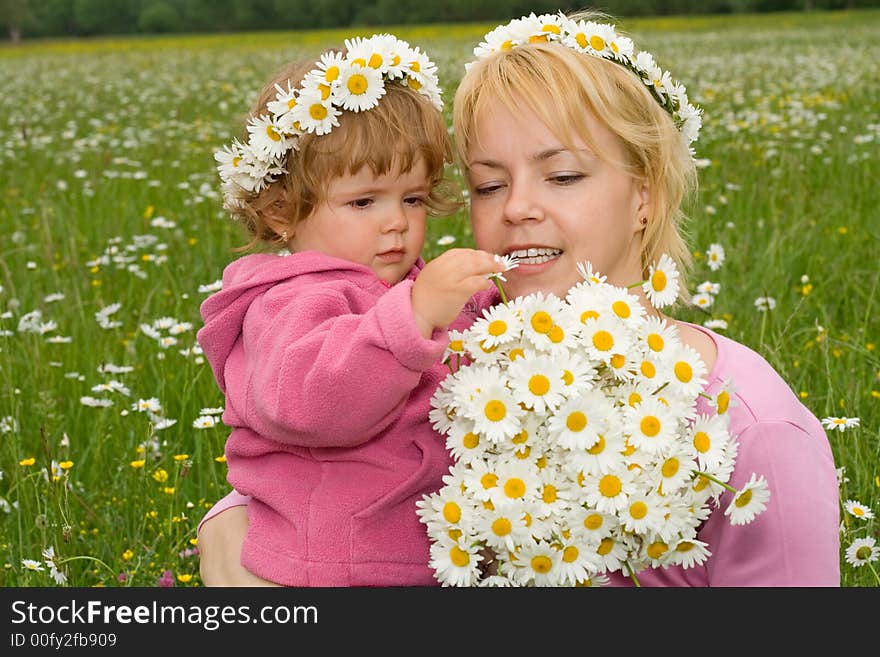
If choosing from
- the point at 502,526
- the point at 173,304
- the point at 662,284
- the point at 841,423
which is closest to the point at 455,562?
the point at 502,526

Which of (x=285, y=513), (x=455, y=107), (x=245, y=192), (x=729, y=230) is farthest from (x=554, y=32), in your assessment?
(x=729, y=230)

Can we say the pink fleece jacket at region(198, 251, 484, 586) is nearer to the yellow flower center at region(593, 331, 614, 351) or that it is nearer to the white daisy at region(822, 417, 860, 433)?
the yellow flower center at region(593, 331, 614, 351)

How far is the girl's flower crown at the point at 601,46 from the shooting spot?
2660mm

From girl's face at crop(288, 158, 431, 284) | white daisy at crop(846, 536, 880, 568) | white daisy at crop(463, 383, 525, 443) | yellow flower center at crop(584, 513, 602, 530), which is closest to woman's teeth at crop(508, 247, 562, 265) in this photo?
girl's face at crop(288, 158, 431, 284)

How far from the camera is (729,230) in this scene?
18.2 feet

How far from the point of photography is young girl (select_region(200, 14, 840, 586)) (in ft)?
7.78

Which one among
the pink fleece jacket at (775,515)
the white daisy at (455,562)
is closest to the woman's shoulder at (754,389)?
the pink fleece jacket at (775,515)

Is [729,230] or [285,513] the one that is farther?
[729,230]

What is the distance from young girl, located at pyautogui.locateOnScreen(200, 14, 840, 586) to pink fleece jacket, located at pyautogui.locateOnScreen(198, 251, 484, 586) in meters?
0.24

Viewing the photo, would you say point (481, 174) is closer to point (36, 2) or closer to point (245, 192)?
point (245, 192)

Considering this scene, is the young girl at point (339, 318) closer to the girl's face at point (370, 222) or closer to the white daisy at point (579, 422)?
the girl's face at point (370, 222)

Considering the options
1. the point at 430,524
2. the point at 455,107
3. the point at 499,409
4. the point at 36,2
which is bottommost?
the point at 36,2

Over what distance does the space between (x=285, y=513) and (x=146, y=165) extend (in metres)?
6.20

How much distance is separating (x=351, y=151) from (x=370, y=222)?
151 millimetres
